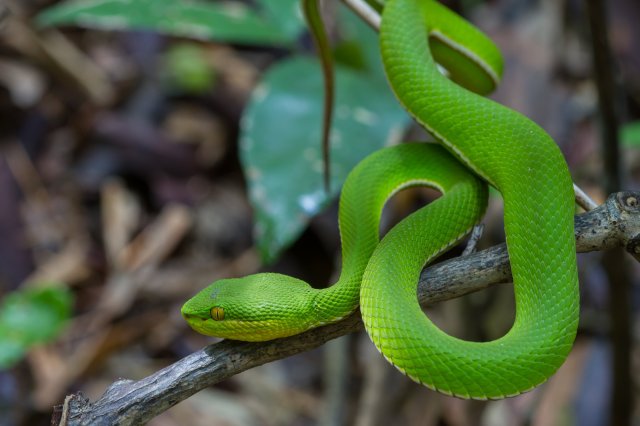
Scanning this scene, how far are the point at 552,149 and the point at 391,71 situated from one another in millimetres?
481

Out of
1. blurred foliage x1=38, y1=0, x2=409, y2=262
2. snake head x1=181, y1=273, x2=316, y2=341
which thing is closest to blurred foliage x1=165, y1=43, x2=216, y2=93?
blurred foliage x1=38, y1=0, x2=409, y2=262

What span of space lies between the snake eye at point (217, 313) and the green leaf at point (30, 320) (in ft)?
4.81

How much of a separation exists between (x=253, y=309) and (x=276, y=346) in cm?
11

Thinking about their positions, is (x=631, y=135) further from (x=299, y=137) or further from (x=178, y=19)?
(x=178, y=19)

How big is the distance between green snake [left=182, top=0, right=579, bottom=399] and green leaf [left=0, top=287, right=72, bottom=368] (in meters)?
1.41

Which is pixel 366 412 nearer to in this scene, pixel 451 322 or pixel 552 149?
pixel 451 322

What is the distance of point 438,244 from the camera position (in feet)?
6.24

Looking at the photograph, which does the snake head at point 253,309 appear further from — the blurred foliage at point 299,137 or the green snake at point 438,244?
the blurred foliage at point 299,137

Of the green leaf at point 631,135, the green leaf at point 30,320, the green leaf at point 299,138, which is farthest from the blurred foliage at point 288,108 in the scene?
the green leaf at point 30,320

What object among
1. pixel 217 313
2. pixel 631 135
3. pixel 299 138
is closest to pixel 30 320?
pixel 299 138

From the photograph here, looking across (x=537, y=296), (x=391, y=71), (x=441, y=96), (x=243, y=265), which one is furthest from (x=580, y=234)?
(x=243, y=265)

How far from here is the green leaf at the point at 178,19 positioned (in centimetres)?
300

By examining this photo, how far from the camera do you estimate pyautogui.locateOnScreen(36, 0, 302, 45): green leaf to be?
9.86 ft

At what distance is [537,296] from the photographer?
5.70ft
